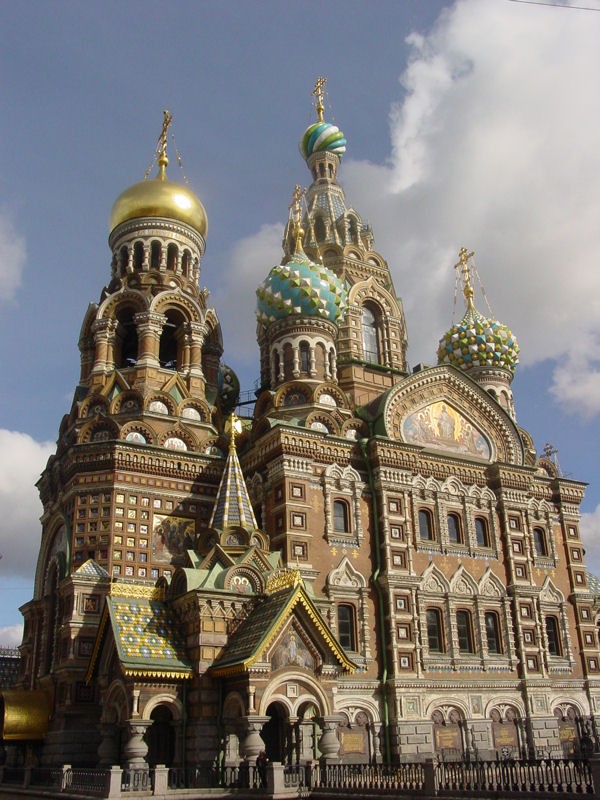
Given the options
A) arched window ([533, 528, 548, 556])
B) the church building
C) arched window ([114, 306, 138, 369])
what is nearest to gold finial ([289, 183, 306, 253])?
the church building

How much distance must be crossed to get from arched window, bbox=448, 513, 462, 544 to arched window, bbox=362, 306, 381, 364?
7028 mm

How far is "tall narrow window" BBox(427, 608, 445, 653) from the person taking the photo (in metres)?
21.5

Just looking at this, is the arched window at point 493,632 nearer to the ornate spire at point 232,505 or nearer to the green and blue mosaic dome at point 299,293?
the ornate spire at point 232,505

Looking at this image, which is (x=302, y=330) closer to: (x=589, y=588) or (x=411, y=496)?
(x=411, y=496)

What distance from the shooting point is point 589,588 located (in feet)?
88.5

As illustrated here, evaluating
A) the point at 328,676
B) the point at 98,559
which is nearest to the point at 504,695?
the point at 328,676

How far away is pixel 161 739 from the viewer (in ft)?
58.5

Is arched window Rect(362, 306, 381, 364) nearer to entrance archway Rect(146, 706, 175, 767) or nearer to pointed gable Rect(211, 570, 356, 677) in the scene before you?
pointed gable Rect(211, 570, 356, 677)

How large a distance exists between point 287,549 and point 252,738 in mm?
6035

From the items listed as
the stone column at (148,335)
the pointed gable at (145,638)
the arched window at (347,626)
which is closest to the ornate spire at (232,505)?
the pointed gable at (145,638)

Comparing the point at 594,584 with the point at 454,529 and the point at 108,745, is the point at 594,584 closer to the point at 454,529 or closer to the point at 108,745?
the point at 454,529

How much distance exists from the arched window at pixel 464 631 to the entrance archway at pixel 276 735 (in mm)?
6716

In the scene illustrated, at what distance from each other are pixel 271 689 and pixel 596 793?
22.0 feet

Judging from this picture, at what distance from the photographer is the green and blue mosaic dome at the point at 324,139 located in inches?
1307
